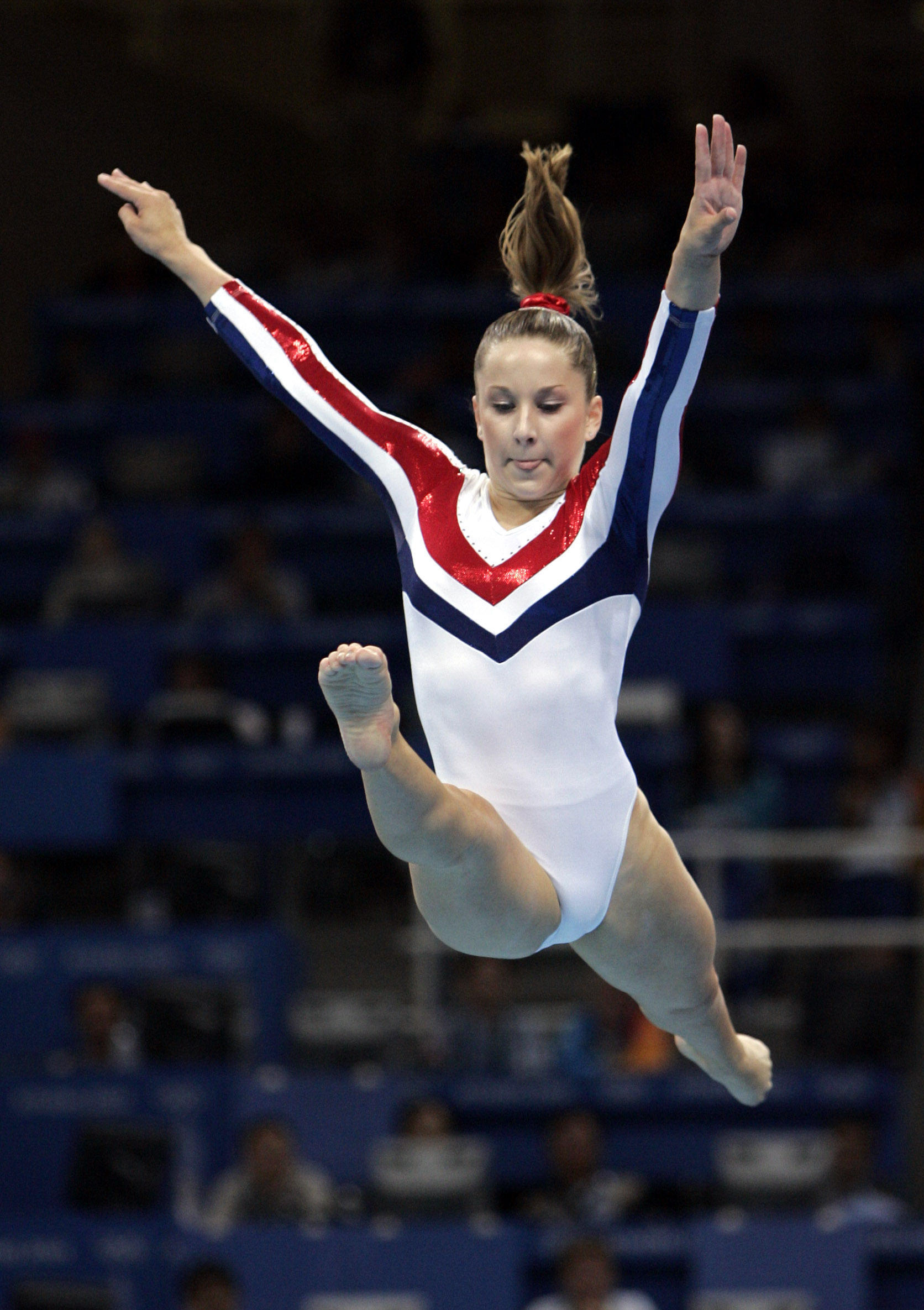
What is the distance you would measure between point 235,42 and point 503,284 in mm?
4641

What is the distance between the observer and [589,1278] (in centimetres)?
574

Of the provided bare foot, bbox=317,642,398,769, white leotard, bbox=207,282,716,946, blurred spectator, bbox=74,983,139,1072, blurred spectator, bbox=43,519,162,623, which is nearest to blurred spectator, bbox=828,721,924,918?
blurred spectator, bbox=74,983,139,1072

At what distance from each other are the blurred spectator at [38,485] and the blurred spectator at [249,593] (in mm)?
828

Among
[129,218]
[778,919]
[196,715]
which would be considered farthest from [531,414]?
[778,919]

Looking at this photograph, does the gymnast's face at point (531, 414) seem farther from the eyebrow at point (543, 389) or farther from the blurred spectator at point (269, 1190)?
the blurred spectator at point (269, 1190)

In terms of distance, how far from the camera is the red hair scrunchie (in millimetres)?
3184

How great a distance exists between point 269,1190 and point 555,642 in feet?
11.7

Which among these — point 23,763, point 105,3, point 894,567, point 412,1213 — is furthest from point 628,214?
point 412,1213

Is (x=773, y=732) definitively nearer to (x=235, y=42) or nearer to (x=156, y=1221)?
(x=156, y=1221)

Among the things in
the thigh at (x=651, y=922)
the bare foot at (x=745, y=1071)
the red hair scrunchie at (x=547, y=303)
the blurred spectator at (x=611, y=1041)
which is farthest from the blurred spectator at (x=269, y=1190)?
the red hair scrunchie at (x=547, y=303)

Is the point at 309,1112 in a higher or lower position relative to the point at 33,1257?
higher

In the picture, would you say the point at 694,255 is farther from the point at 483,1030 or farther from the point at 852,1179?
the point at 483,1030

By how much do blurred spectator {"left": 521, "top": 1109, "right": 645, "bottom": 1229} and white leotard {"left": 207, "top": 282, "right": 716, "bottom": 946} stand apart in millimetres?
3239

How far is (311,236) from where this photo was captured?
41.0 feet
